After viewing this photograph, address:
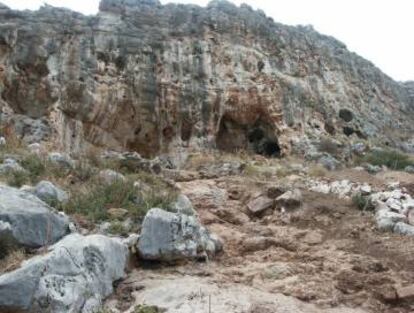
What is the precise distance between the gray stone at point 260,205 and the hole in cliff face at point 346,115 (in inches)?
412

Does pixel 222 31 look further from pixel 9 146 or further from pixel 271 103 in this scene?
pixel 9 146

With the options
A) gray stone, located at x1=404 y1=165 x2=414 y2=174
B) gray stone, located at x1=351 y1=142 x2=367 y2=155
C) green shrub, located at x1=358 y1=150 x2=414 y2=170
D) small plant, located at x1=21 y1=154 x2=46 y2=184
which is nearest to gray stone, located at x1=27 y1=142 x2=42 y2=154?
small plant, located at x1=21 y1=154 x2=46 y2=184

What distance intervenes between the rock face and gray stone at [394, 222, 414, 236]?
8.52 metres

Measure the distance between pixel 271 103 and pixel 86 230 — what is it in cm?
1125

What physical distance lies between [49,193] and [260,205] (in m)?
3.29

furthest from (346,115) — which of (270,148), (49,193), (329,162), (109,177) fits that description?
(49,193)

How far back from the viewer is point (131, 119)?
15633 mm

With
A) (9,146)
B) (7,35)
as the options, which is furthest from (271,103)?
(9,146)

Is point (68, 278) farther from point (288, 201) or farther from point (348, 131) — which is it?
point (348, 131)

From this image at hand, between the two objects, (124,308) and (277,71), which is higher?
(277,71)

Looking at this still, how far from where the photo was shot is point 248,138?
1745cm

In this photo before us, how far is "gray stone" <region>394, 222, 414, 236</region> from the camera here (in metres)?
7.50

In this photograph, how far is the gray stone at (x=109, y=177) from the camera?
8078 mm

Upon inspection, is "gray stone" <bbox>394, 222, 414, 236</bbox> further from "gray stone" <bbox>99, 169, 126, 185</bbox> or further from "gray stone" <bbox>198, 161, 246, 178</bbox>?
"gray stone" <bbox>198, 161, 246, 178</bbox>
